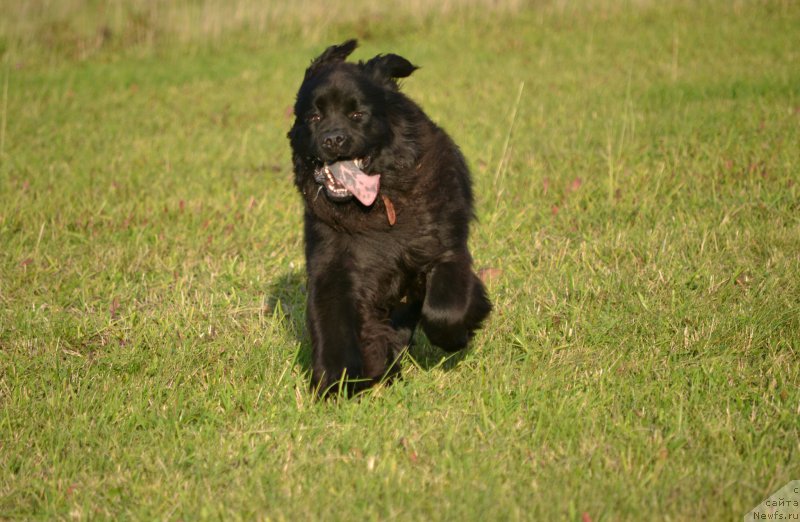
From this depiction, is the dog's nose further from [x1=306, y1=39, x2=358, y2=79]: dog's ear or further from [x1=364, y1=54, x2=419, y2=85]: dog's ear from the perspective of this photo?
[x1=306, y1=39, x2=358, y2=79]: dog's ear

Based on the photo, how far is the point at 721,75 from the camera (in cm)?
1025

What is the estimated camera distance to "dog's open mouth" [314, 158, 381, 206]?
3.87 meters

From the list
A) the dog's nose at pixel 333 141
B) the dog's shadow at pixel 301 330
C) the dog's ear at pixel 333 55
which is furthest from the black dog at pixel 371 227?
the dog's shadow at pixel 301 330

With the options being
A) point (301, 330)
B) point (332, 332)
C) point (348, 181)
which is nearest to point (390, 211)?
point (348, 181)

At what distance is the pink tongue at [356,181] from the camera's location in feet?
12.7

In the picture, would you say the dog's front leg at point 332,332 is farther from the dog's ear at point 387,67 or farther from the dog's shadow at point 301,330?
the dog's ear at point 387,67

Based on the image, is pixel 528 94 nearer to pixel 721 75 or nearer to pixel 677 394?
pixel 721 75

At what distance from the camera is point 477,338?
14.9 ft

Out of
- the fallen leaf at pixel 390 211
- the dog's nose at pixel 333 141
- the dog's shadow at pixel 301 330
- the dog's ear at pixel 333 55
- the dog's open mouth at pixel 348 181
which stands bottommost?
the dog's shadow at pixel 301 330

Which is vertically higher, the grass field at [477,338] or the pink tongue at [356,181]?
the pink tongue at [356,181]

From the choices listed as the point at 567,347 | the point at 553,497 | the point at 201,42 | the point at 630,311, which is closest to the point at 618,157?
the point at 630,311

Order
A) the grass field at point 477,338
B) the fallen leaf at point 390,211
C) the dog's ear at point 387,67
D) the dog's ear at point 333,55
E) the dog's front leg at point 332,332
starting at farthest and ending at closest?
the dog's ear at point 333,55 < the dog's ear at point 387,67 < the fallen leaf at point 390,211 < the dog's front leg at point 332,332 < the grass field at point 477,338

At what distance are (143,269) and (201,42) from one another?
8524 mm

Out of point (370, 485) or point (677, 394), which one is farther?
point (677, 394)
